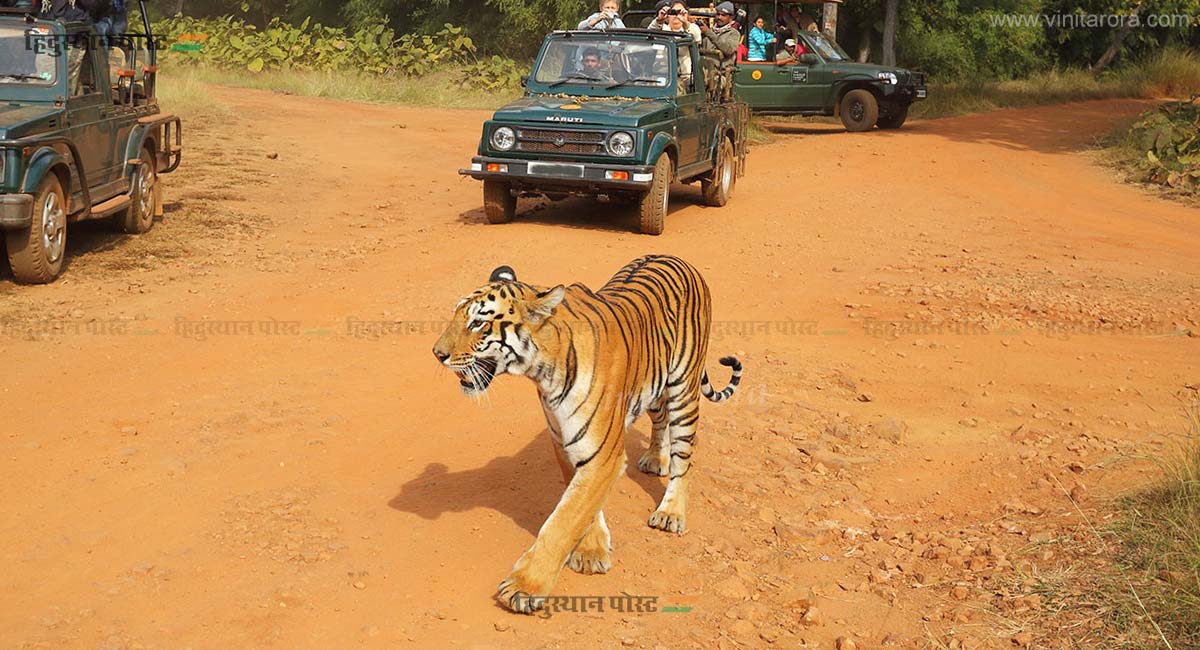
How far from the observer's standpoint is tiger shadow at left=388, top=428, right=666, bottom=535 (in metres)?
5.89

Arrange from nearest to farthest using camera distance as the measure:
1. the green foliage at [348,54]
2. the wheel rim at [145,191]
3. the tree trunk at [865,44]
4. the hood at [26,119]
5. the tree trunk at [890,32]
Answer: the hood at [26,119], the wheel rim at [145,191], the tree trunk at [890,32], the green foliage at [348,54], the tree trunk at [865,44]

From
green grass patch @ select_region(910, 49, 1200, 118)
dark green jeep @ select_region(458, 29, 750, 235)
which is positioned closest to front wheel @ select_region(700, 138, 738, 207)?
dark green jeep @ select_region(458, 29, 750, 235)

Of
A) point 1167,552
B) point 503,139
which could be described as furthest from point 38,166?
point 1167,552

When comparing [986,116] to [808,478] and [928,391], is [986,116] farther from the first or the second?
[808,478]

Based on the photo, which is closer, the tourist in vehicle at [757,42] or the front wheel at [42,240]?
the front wheel at [42,240]

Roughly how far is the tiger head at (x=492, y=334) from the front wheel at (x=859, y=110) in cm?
1805

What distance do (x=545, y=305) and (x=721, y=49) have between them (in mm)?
11340

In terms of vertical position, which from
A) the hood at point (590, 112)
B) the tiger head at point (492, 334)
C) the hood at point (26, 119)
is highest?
Result: the hood at point (26, 119)

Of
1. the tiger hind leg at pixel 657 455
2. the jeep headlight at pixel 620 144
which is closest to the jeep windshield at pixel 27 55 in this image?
the jeep headlight at pixel 620 144

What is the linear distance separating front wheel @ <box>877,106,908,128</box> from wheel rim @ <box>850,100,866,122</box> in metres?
0.52

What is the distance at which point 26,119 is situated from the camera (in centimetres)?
942

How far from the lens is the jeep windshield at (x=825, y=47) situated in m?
22.3

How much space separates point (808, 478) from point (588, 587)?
5.96ft

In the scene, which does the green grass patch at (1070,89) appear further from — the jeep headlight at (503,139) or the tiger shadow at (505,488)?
the tiger shadow at (505,488)
